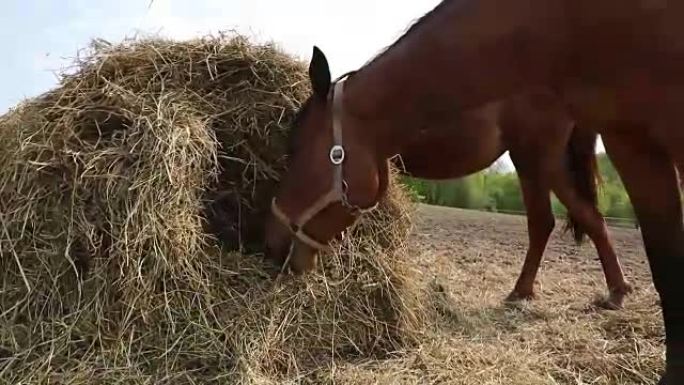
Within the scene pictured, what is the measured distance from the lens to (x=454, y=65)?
2717mm

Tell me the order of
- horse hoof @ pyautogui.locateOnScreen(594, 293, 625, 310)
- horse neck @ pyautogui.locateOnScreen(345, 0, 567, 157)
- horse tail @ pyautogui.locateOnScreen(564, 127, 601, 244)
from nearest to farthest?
1. horse neck @ pyautogui.locateOnScreen(345, 0, 567, 157)
2. horse hoof @ pyautogui.locateOnScreen(594, 293, 625, 310)
3. horse tail @ pyautogui.locateOnScreen(564, 127, 601, 244)

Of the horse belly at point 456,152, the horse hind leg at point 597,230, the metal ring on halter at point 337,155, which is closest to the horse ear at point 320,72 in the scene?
the metal ring on halter at point 337,155

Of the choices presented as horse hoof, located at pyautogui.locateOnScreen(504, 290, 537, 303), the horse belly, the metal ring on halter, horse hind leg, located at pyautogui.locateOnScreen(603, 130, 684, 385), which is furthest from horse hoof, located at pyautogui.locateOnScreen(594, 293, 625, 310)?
the metal ring on halter

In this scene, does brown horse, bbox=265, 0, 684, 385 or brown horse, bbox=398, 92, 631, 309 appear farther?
brown horse, bbox=398, 92, 631, 309

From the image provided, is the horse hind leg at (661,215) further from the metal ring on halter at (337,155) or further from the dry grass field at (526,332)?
the metal ring on halter at (337,155)

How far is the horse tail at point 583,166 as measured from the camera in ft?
16.5

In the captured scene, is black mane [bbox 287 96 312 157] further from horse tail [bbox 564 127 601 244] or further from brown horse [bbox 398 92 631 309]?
horse tail [bbox 564 127 601 244]

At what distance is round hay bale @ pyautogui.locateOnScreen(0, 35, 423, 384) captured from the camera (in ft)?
9.43

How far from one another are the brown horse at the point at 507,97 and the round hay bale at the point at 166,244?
283mm

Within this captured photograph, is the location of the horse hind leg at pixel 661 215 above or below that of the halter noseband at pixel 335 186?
below

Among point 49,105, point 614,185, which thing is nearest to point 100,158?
point 49,105

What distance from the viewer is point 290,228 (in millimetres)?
3123

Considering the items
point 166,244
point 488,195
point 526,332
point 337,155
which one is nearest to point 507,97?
point 337,155

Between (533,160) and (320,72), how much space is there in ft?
Answer: 7.74
